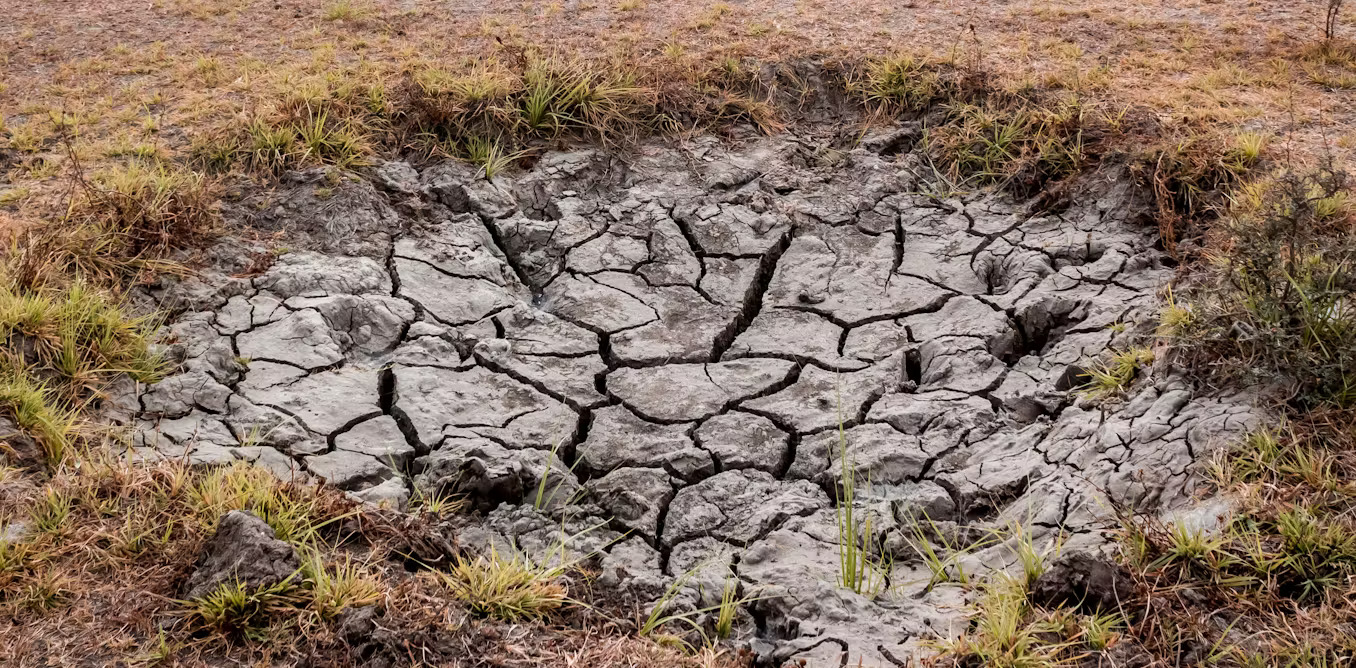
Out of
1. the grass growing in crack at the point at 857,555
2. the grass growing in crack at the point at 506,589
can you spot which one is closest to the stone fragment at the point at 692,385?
the grass growing in crack at the point at 857,555

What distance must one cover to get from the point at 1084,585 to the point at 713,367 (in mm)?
1525

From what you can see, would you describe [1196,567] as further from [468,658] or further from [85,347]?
[85,347]

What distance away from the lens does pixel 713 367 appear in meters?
3.54

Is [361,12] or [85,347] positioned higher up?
[361,12]

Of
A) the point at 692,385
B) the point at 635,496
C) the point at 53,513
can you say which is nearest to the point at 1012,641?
Answer: the point at 635,496

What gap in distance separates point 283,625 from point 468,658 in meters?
0.42

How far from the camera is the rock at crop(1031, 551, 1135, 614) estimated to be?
91.2 inches

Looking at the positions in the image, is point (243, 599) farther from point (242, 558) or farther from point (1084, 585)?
point (1084, 585)

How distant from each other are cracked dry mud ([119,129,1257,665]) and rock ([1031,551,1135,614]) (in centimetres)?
17

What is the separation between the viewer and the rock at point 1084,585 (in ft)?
7.60

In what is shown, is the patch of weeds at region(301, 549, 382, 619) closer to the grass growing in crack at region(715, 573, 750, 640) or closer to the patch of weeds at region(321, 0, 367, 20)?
the grass growing in crack at region(715, 573, 750, 640)

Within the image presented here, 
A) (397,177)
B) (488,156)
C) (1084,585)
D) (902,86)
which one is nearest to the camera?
(1084,585)

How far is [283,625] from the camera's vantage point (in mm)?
2211

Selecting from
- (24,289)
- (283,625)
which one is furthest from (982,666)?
(24,289)
